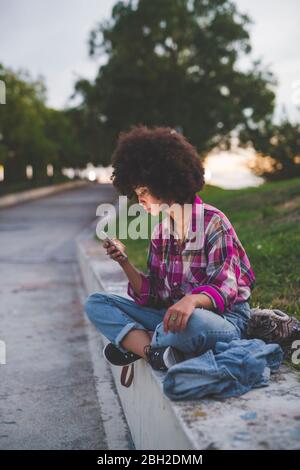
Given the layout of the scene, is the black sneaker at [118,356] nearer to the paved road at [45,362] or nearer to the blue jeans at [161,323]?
the blue jeans at [161,323]

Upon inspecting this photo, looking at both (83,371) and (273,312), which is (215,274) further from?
(83,371)

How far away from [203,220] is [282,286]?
2.10 m

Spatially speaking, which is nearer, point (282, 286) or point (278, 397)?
point (278, 397)

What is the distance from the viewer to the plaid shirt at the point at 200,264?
294 cm

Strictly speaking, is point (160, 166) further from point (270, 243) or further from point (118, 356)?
point (270, 243)

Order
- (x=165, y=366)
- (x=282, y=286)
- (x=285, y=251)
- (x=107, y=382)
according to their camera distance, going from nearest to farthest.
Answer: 1. (x=165, y=366)
2. (x=107, y=382)
3. (x=282, y=286)
4. (x=285, y=251)

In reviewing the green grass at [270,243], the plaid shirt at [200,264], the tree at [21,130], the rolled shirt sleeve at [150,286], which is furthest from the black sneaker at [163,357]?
the tree at [21,130]

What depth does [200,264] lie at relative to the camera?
10.1 ft

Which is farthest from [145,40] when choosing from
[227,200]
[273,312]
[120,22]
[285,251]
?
[273,312]

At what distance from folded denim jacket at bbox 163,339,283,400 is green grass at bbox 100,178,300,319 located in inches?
56.5

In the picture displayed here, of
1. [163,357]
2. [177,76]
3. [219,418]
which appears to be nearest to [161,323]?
[163,357]

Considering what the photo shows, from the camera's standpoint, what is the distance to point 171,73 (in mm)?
29422

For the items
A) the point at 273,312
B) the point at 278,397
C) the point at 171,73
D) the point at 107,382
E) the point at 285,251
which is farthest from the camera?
the point at 171,73

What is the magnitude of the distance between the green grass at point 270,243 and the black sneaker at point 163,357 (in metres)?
1.47
